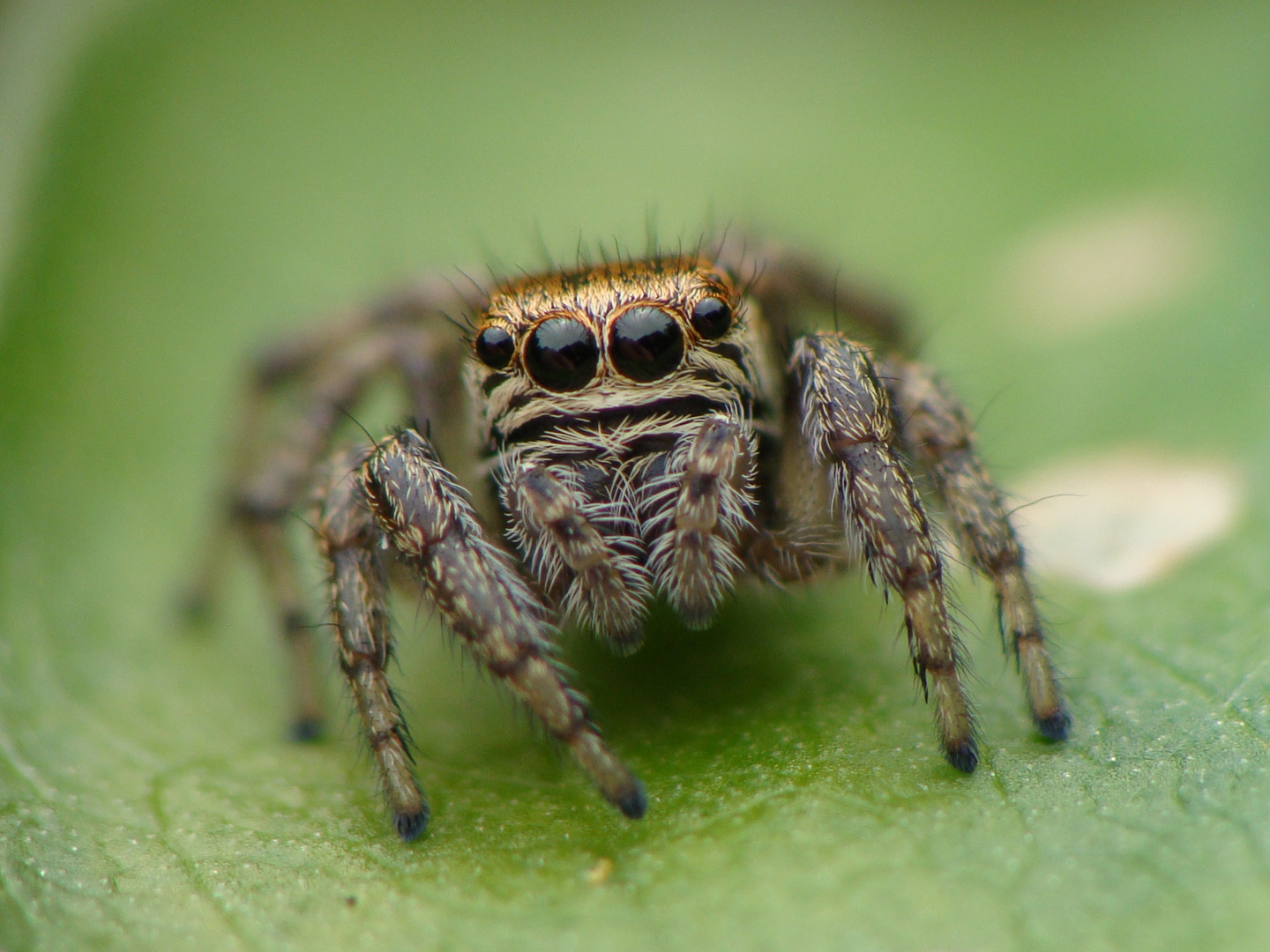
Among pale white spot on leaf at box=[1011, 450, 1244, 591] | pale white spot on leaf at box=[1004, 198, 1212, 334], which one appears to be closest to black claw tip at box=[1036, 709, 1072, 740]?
pale white spot on leaf at box=[1011, 450, 1244, 591]

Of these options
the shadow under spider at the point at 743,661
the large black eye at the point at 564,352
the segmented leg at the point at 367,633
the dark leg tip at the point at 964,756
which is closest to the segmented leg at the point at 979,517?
the dark leg tip at the point at 964,756

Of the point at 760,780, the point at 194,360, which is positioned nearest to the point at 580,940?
the point at 760,780

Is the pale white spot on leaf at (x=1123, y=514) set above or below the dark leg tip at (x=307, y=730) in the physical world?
above

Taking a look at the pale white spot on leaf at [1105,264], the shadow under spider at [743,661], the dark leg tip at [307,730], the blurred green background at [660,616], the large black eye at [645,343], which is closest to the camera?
the blurred green background at [660,616]

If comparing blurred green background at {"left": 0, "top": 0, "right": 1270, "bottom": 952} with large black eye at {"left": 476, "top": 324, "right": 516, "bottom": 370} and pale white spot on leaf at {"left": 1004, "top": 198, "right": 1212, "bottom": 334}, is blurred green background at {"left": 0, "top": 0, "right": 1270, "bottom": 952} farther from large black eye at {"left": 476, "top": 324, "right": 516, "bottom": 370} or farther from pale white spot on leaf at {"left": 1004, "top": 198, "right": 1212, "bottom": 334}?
large black eye at {"left": 476, "top": 324, "right": 516, "bottom": 370}

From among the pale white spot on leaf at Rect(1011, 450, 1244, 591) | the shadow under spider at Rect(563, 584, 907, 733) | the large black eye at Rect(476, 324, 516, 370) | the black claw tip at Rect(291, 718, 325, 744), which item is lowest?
the black claw tip at Rect(291, 718, 325, 744)

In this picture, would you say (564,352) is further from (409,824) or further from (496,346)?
(409,824)

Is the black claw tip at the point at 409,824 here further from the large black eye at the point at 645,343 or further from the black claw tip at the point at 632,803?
the large black eye at the point at 645,343
